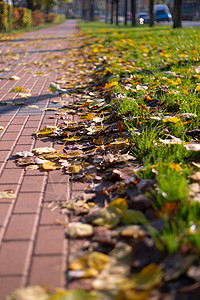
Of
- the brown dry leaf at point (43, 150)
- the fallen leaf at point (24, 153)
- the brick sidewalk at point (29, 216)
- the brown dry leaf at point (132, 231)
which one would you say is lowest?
the brick sidewalk at point (29, 216)

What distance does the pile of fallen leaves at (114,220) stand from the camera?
4.76 feet

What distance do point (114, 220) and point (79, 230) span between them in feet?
0.70

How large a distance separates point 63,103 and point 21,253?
3.27 meters

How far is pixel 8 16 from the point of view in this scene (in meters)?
22.0

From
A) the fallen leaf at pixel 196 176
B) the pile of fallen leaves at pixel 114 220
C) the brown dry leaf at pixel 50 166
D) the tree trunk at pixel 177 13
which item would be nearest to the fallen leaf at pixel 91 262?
the pile of fallen leaves at pixel 114 220

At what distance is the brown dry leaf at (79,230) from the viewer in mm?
1900

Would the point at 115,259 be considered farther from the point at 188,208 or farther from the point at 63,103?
the point at 63,103

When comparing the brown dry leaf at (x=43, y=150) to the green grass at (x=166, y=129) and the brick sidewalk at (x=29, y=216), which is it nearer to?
the brick sidewalk at (x=29, y=216)

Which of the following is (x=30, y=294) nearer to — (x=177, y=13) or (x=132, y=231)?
(x=132, y=231)

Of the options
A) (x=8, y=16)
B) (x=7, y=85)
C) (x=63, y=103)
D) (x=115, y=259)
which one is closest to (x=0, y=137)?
(x=63, y=103)

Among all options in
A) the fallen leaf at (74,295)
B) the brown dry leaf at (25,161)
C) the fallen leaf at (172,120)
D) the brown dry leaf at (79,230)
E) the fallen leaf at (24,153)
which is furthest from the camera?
the fallen leaf at (172,120)

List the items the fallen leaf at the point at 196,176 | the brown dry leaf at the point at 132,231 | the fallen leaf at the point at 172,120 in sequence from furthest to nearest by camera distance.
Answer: the fallen leaf at the point at 172,120 → the fallen leaf at the point at 196,176 → the brown dry leaf at the point at 132,231

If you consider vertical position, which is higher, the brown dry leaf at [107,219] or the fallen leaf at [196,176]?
the fallen leaf at [196,176]

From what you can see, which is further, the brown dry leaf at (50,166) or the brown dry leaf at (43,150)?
the brown dry leaf at (43,150)
